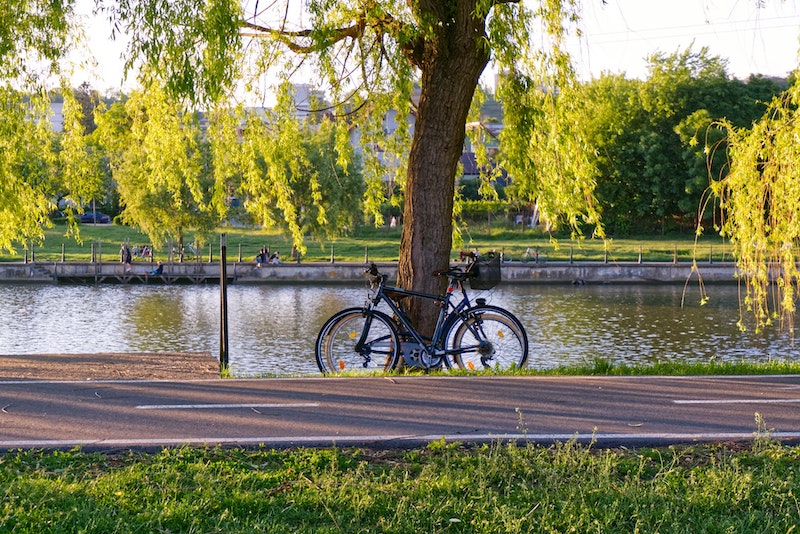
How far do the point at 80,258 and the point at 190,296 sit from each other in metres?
12.3

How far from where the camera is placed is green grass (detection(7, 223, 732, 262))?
164ft

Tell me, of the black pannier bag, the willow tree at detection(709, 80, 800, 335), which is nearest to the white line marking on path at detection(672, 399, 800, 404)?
the black pannier bag

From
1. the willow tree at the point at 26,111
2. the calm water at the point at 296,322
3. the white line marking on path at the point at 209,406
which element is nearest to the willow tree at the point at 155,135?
the willow tree at the point at 26,111

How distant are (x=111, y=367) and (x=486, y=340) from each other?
371 cm

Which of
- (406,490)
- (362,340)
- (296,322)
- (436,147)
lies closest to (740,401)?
(362,340)

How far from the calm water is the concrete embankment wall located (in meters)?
1.26

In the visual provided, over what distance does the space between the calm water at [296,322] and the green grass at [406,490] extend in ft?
46.4

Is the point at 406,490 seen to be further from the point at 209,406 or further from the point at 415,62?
the point at 415,62

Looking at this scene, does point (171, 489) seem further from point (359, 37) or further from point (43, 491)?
point (359, 37)

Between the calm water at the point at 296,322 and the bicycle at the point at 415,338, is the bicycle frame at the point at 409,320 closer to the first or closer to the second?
the bicycle at the point at 415,338

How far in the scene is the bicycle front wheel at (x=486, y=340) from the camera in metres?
9.50

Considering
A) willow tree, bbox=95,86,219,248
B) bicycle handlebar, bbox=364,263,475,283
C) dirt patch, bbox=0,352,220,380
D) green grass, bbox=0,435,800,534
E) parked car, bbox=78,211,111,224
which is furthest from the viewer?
parked car, bbox=78,211,111,224

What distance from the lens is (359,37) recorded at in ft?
38.7

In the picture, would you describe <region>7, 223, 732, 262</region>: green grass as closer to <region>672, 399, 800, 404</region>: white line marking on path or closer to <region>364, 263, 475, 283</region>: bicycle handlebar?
<region>364, 263, 475, 283</region>: bicycle handlebar
